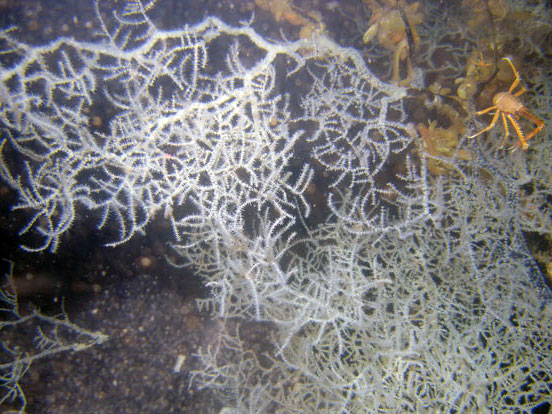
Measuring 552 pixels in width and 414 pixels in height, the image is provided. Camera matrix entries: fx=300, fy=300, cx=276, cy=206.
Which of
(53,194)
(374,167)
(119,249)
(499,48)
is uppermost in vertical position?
(499,48)

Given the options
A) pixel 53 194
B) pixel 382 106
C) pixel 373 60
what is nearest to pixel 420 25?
pixel 373 60

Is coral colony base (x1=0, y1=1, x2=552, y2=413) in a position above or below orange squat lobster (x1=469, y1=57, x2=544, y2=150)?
below

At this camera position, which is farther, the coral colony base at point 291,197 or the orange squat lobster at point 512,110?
the orange squat lobster at point 512,110

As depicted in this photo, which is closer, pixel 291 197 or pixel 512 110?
pixel 512 110

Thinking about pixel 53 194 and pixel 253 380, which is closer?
pixel 53 194

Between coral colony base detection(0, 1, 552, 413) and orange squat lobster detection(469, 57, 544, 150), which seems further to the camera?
orange squat lobster detection(469, 57, 544, 150)

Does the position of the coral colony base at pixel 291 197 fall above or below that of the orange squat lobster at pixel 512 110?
below

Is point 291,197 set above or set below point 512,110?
below

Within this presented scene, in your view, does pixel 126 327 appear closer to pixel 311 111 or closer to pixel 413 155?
pixel 311 111
